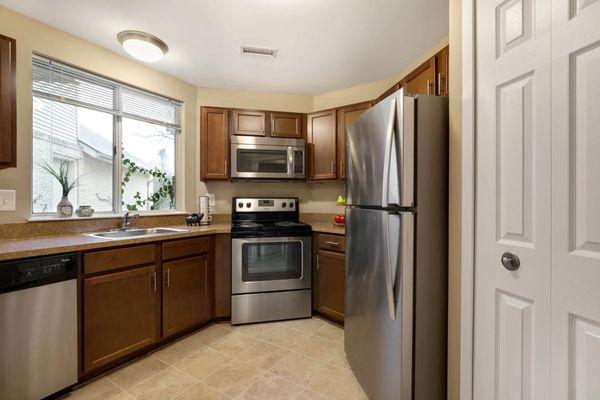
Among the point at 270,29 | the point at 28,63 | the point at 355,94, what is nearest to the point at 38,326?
the point at 28,63

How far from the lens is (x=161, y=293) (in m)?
2.06

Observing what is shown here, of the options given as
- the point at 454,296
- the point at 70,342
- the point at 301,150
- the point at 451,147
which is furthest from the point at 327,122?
the point at 70,342

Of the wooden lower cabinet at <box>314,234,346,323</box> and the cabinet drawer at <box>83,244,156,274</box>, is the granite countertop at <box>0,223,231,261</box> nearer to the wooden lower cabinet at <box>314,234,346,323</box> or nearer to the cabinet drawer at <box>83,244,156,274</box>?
the cabinet drawer at <box>83,244,156,274</box>

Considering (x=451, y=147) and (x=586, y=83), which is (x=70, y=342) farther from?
(x=586, y=83)

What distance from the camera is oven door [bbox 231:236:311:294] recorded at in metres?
2.49

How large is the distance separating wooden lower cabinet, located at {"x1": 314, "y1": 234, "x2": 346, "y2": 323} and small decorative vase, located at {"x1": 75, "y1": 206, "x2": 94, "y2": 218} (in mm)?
1992

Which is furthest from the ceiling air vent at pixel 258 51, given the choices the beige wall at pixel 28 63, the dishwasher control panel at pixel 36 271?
the dishwasher control panel at pixel 36 271

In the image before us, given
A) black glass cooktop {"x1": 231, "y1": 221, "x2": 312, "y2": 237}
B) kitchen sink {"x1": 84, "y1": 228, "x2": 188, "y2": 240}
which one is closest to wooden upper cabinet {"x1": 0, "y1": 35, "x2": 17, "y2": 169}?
kitchen sink {"x1": 84, "y1": 228, "x2": 188, "y2": 240}

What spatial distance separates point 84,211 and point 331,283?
2.19 meters

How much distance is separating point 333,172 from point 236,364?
194 cm

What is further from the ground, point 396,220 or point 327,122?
point 327,122

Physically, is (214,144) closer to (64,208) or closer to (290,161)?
(290,161)

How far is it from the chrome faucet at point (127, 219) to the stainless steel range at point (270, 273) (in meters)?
0.88

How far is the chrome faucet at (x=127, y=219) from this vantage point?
2.32 m
